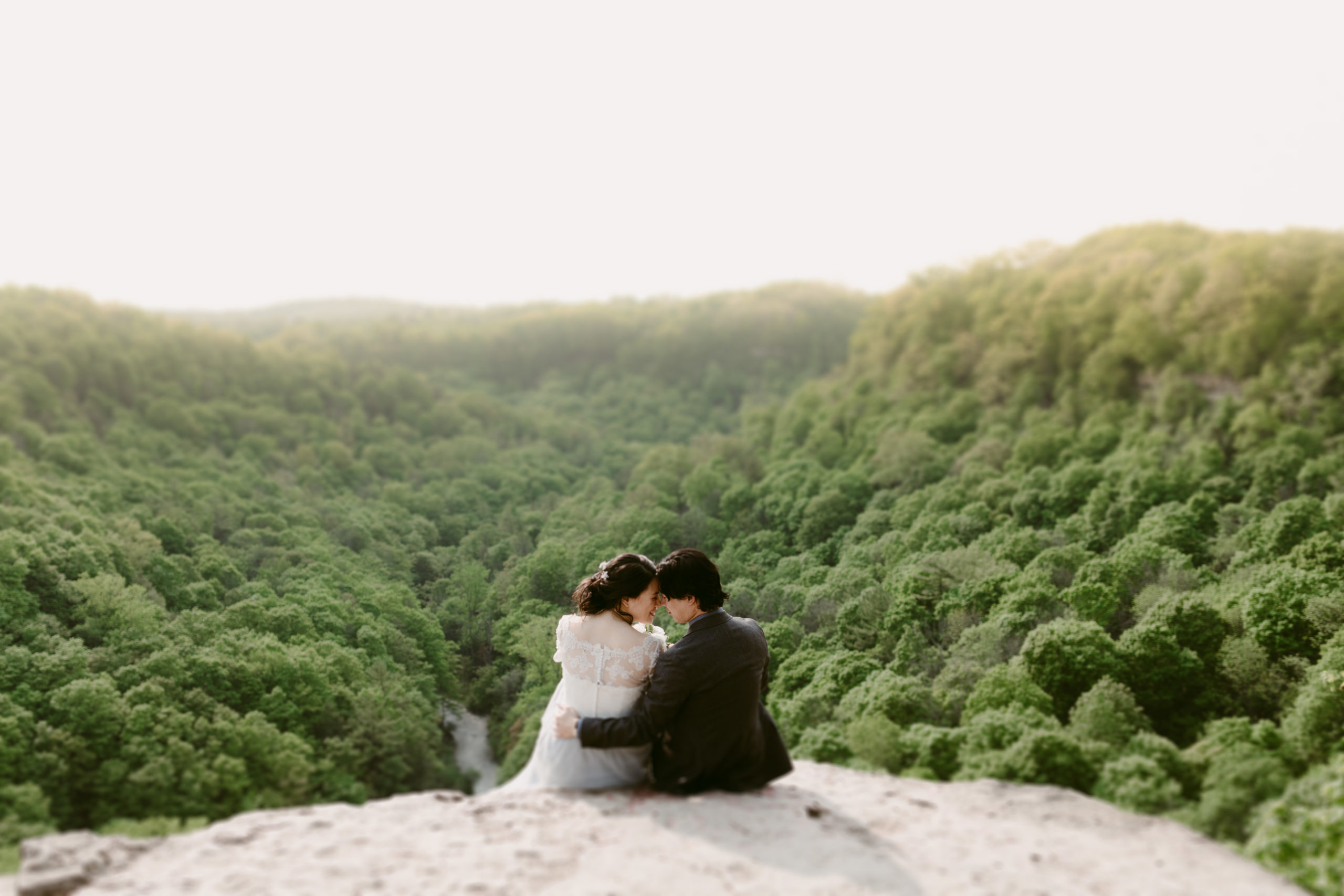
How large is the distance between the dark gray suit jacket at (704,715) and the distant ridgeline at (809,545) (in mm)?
4766

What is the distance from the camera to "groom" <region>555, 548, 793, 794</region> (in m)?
9.98

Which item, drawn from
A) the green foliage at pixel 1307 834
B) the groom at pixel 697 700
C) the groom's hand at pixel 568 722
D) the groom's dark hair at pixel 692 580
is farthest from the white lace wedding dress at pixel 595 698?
the green foliage at pixel 1307 834

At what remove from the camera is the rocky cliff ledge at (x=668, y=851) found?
908 centimetres

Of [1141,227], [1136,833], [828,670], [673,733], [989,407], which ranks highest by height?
[1141,227]

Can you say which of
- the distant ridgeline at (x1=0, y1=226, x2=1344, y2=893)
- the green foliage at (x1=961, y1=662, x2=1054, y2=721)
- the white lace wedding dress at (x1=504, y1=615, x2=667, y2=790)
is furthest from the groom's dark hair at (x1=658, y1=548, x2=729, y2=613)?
the green foliage at (x1=961, y1=662, x2=1054, y2=721)

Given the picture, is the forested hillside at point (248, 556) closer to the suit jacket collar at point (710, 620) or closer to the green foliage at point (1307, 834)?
the suit jacket collar at point (710, 620)

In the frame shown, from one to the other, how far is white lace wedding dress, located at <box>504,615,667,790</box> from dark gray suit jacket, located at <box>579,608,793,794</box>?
261mm

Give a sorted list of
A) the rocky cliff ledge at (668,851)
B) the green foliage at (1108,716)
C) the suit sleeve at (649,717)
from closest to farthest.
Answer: the rocky cliff ledge at (668,851), the suit sleeve at (649,717), the green foliage at (1108,716)

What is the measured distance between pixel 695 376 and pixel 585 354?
15.3 metres

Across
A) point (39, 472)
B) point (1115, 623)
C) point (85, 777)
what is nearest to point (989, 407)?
point (1115, 623)

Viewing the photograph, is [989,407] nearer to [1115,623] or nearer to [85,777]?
[1115,623]

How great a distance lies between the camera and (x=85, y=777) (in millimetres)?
14766

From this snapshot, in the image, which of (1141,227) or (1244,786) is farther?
(1141,227)

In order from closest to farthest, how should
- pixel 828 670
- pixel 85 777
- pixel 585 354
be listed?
pixel 85 777 < pixel 828 670 < pixel 585 354
